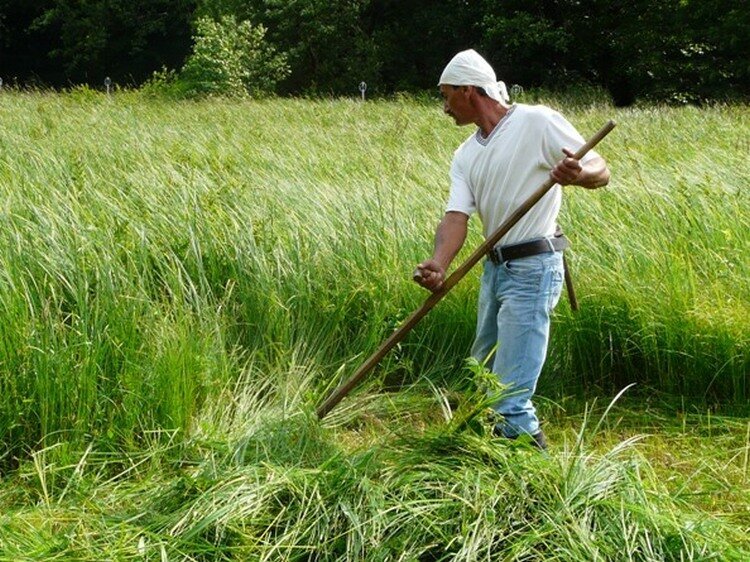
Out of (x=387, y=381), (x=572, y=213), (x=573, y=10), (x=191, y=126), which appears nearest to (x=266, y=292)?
(x=387, y=381)

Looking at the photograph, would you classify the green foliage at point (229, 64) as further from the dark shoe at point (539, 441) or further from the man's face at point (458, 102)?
the dark shoe at point (539, 441)

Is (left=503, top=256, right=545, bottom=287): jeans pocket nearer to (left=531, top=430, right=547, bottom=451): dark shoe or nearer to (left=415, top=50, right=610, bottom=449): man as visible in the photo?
(left=415, top=50, right=610, bottom=449): man

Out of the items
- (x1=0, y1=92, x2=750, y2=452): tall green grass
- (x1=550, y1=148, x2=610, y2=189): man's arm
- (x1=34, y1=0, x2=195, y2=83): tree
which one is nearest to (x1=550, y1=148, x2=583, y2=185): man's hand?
(x1=550, y1=148, x2=610, y2=189): man's arm

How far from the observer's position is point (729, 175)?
255 inches

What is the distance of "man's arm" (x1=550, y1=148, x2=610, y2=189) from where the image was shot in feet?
10.9

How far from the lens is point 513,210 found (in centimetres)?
362

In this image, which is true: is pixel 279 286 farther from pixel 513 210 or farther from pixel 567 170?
pixel 567 170

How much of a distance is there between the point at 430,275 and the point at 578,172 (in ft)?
2.02

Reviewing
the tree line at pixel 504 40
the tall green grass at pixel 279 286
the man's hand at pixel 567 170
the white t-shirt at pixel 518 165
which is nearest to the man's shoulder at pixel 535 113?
the white t-shirt at pixel 518 165

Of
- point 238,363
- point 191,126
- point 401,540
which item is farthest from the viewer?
point 191,126

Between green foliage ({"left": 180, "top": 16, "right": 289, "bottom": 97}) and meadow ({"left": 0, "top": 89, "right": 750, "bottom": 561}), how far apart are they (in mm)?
15926

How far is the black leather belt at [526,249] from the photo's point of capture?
142 inches

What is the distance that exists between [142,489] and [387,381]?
1617 millimetres

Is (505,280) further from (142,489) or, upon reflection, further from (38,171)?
(38,171)
